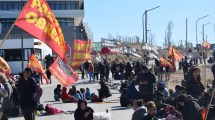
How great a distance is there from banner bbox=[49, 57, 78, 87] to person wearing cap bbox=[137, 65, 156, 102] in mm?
2111

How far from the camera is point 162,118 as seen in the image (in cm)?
1355

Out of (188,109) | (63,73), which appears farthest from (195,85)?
(63,73)

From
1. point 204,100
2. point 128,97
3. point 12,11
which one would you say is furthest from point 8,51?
point 204,100

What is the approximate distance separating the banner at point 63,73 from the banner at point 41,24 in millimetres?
1293

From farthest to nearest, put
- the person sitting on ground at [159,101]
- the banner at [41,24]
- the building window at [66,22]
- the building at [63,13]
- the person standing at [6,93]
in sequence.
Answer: the building window at [66,22] < the building at [63,13] < the person sitting on ground at [159,101] < the banner at [41,24] < the person standing at [6,93]

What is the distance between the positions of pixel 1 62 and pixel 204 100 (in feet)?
20.5

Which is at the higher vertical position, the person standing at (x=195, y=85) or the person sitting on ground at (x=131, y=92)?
the person standing at (x=195, y=85)

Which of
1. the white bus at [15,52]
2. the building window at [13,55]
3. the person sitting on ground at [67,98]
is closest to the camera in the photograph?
the person sitting on ground at [67,98]

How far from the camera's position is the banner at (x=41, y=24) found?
12211mm

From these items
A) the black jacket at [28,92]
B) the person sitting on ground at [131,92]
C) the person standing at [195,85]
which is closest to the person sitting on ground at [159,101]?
the person standing at [195,85]

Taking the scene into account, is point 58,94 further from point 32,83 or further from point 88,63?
point 88,63

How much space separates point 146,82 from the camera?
15344 millimetres

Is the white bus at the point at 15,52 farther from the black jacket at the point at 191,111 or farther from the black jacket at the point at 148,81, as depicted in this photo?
the black jacket at the point at 191,111

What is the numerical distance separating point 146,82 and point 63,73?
2.56m
